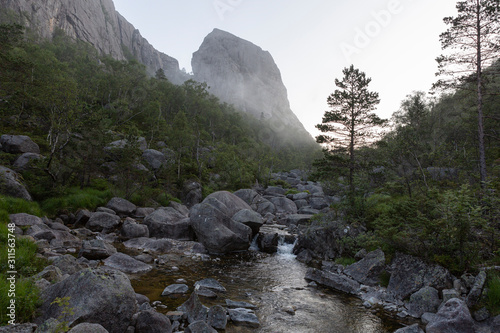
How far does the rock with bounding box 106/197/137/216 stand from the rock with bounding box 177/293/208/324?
19972 mm

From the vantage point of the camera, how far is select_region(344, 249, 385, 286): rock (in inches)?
522

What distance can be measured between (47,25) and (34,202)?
416 feet

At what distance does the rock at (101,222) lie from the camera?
21078 mm

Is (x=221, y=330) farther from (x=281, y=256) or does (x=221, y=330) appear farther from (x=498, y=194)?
(x=498, y=194)

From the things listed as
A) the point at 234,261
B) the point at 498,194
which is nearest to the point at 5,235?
the point at 234,261

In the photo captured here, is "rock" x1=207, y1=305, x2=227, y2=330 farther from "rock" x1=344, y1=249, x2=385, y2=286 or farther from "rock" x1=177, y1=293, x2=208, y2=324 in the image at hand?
"rock" x1=344, y1=249, x2=385, y2=286

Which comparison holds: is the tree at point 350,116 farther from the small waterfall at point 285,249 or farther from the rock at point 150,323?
the rock at point 150,323

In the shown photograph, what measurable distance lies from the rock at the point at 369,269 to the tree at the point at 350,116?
29.1 ft

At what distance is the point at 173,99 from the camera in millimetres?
88250

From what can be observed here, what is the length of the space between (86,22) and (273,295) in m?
172

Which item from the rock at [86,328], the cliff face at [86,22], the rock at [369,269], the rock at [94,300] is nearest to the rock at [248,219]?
the rock at [369,269]

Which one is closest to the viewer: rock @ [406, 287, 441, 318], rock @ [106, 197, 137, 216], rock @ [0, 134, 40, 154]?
rock @ [406, 287, 441, 318]

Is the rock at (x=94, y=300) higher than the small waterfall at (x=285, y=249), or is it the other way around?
the rock at (x=94, y=300)

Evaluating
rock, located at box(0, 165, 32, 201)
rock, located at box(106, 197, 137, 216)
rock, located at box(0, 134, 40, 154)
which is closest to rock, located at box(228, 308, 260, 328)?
rock, located at box(0, 165, 32, 201)
